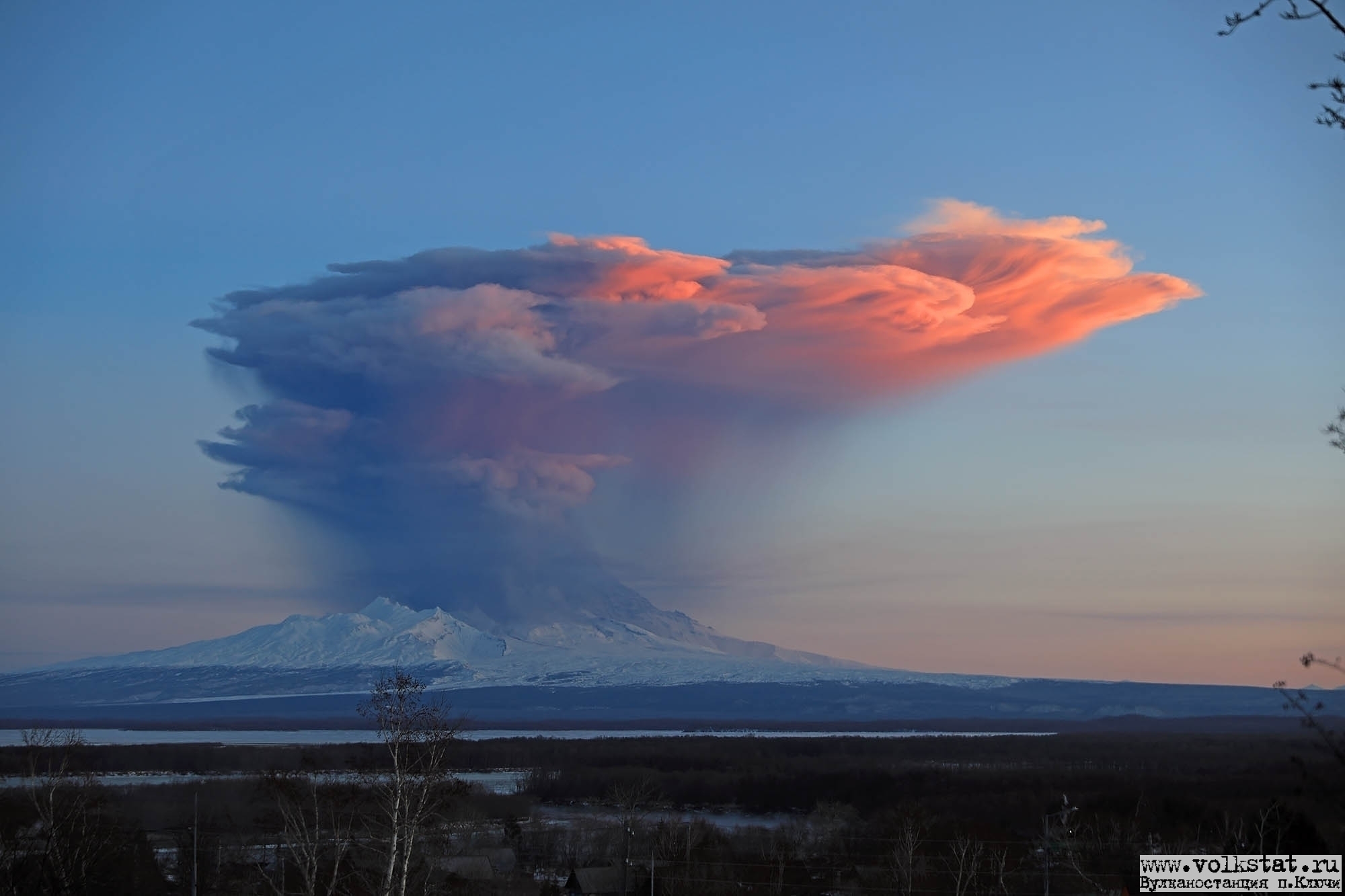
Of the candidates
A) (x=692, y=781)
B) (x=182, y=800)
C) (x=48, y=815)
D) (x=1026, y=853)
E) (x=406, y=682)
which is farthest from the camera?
(x=692, y=781)

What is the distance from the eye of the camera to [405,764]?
27.0 metres

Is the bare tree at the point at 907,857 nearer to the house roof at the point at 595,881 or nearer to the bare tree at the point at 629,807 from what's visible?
the bare tree at the point at 629,807

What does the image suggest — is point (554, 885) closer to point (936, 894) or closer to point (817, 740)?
point (936, 894)

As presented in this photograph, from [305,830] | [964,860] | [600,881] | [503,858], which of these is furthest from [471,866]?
[305,830]

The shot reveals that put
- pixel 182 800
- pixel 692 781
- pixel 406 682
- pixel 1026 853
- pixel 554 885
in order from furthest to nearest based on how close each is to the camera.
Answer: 1. pixel 692 781
2. pixel 182 800
3. pixel 1026 853
4. pixel 554 885
5. pixel 406 682

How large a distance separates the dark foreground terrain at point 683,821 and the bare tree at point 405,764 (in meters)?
0.65

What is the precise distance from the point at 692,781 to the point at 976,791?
3090 cm

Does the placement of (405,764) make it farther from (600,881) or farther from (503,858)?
(503,858)

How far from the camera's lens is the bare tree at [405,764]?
26250 mm

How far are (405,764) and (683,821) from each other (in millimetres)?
66367

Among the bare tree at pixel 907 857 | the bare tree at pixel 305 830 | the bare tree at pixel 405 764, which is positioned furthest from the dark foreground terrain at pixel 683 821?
the bare tree at pixel 405 764

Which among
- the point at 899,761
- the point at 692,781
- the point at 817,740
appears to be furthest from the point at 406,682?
the point at 817,740

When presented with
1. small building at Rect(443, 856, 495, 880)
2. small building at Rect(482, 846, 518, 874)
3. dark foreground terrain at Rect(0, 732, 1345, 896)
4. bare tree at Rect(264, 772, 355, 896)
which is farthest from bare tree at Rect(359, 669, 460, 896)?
small building at Rect(482, 846, 518, 874)

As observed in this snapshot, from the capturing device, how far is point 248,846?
195ft
